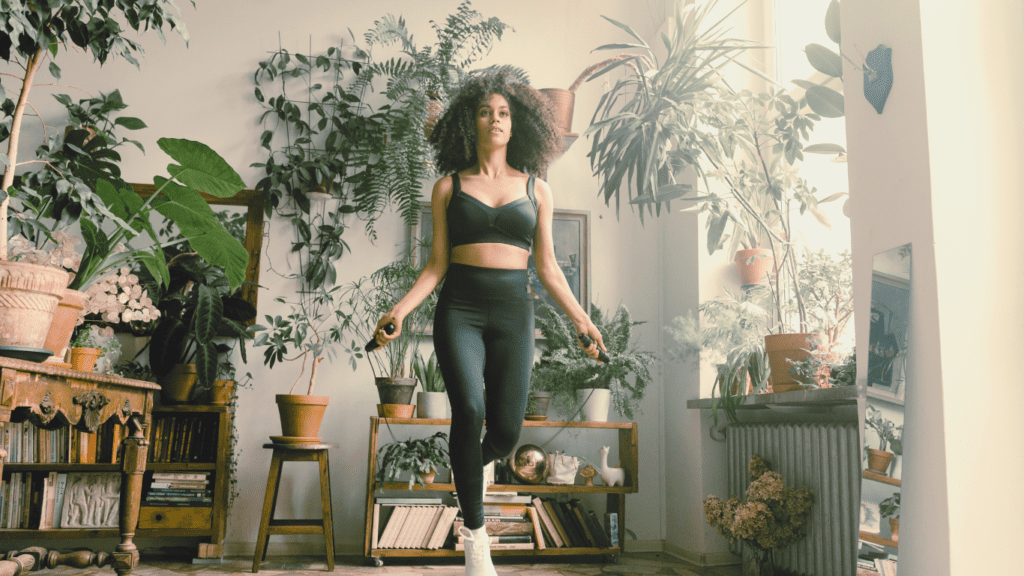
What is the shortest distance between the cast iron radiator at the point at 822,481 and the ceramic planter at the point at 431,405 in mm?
1438

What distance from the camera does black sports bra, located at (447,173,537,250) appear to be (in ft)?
6.63

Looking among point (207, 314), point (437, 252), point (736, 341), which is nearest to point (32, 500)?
point (207, 314)

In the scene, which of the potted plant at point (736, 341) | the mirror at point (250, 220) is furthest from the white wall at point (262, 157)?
the potted plant at point (736, 341)

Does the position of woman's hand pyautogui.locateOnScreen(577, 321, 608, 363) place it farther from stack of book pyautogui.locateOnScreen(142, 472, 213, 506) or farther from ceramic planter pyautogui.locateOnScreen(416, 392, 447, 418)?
stack of book pyautogui.locateOnScreen(142, 472, 213, 506)

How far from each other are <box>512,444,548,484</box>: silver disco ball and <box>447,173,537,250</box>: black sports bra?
5.05ft

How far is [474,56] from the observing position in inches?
153

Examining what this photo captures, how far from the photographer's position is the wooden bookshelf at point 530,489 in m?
3.07

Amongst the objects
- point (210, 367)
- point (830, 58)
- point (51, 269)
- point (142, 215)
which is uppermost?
point (830, 58)

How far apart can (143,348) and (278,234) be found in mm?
873

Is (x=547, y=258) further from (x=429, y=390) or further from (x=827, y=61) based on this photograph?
(x=429, y=390)

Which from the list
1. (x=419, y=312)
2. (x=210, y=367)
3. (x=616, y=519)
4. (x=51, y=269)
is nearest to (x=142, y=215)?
(x=51, y=269)

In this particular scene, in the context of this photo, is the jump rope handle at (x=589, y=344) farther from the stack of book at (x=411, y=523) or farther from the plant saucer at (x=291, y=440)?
the plant saucer at (x=291, y=440)

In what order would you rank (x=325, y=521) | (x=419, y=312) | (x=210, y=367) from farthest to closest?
(x=419, y=312)
(x=210, y=367)
(x=325, y=521)

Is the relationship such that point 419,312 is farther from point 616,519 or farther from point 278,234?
point 616,519
